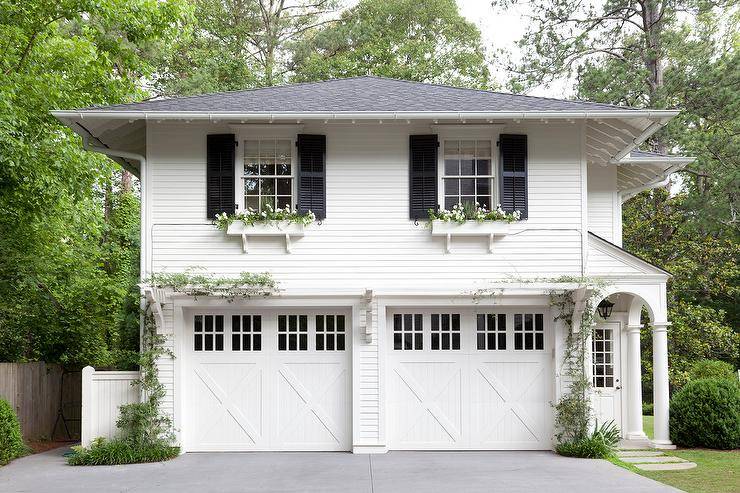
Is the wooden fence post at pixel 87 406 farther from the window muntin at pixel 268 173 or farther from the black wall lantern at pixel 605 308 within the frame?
the black wall lantern at pixel 605 308

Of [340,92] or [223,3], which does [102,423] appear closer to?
[340,92]

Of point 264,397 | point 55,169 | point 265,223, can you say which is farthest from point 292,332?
point 55,169

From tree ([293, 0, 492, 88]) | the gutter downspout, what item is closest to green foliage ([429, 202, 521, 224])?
the gutter downspout

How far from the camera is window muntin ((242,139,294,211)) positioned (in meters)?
12.9

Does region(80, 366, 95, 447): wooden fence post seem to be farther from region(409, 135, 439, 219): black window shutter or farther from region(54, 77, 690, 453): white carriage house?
region(409, 135, 439, 219): black window shutter

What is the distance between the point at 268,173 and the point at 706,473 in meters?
7.51

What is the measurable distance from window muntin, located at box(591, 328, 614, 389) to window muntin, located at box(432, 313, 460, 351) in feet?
10.0

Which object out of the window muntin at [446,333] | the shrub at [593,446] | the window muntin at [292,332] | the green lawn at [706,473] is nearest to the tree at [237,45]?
the window muntin at [292,332]

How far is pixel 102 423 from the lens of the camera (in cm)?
1243

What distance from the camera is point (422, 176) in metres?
12.8

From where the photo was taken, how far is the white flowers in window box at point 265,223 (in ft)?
40.8

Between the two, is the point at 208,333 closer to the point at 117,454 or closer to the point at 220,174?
the point at 117,454

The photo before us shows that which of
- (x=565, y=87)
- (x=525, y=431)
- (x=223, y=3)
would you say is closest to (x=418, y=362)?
(x=525, y=431)

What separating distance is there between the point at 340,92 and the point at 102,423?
6.40 m
